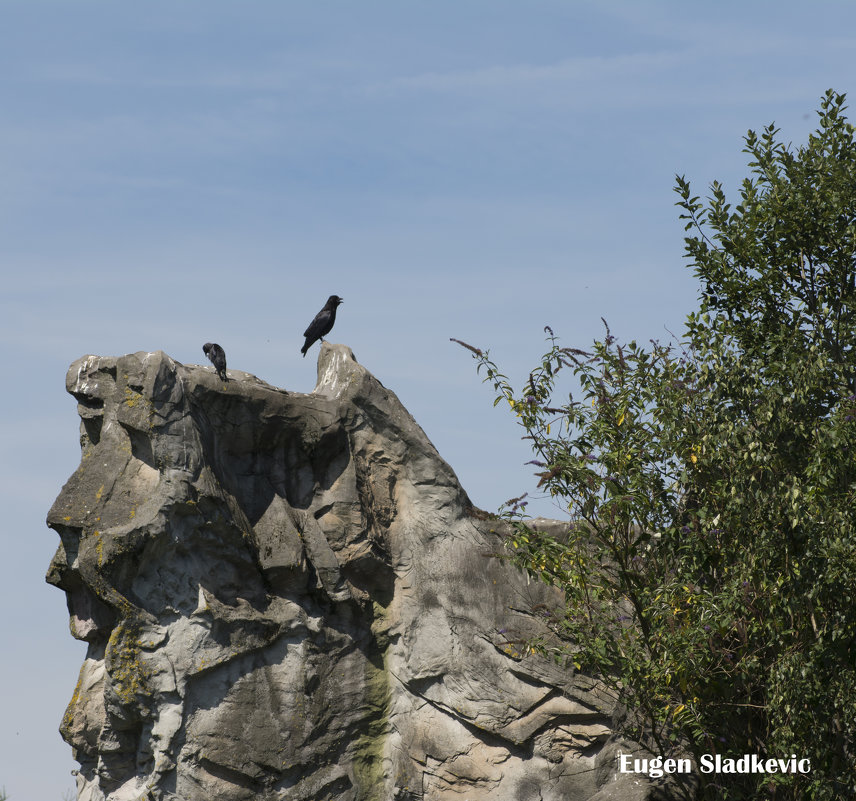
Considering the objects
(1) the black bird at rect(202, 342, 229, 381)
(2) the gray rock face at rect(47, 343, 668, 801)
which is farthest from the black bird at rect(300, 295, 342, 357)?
(1) the black bird at rect(202, 342, 229, 381)

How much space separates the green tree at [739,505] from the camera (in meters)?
15.7

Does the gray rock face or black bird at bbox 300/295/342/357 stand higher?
black bird at bbox 300/295/342/357

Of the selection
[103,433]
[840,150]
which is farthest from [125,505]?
[840,150]

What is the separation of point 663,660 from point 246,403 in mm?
7094

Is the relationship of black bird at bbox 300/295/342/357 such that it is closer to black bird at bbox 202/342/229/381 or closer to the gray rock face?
the gray rock face

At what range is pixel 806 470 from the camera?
50.4 feet

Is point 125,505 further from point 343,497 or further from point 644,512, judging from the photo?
point 644,512

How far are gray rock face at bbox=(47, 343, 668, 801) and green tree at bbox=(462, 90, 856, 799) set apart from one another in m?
1.34

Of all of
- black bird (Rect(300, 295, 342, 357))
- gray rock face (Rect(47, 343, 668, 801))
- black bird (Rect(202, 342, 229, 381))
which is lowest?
gray rock face (Rect(47, 343, 668, 801))

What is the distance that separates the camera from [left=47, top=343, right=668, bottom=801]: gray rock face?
1762cm

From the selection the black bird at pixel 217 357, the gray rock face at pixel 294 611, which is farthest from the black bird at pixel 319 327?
the black bird at pixel 217 357

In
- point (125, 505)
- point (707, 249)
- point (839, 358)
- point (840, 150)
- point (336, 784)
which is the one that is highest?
point (840, 150)

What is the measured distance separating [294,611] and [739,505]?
6615mm

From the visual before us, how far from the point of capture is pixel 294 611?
18453 millimetres
